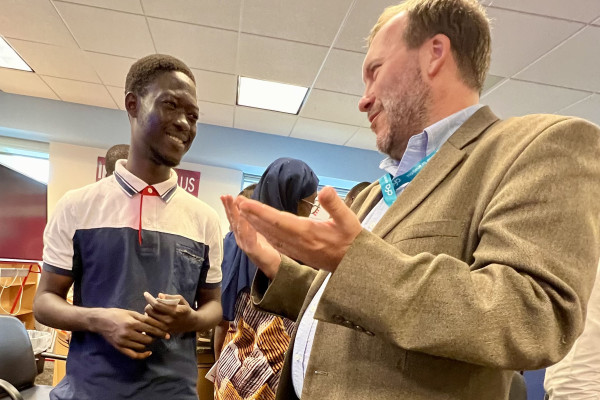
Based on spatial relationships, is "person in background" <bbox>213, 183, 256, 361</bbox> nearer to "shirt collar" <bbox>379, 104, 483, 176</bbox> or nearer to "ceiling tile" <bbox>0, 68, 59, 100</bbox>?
"shirt collar" <bbox>379, 104, 483, 176</bbox>

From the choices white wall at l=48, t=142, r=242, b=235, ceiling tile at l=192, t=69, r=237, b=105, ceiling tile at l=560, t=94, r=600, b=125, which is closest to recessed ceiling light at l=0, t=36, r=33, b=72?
white wall at l=48, t=142, r=242, b=235

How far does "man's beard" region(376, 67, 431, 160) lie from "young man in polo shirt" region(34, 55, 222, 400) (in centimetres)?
65

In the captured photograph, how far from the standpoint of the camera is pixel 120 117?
17.3ft

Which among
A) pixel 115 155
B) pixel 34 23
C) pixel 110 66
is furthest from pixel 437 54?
pixel 110 66

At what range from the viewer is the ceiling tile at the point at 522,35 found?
8.87ft

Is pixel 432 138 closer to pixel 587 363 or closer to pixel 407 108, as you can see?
pixel 407 108

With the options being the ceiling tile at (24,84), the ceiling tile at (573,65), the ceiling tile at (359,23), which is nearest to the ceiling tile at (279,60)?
the ceiling tile at (359,23)

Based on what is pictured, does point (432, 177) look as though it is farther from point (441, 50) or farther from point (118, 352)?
point (118, 352)

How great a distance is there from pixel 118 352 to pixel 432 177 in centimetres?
86

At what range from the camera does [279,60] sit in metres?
3.55

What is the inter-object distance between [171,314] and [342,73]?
307 cm

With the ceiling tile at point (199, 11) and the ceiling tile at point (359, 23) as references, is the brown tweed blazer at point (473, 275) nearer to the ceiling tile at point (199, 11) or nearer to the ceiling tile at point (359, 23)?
the ceiling tile at point (359, 23)

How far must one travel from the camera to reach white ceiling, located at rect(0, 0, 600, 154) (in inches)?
111

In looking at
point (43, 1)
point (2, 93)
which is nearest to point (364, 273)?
point (43, 1)
